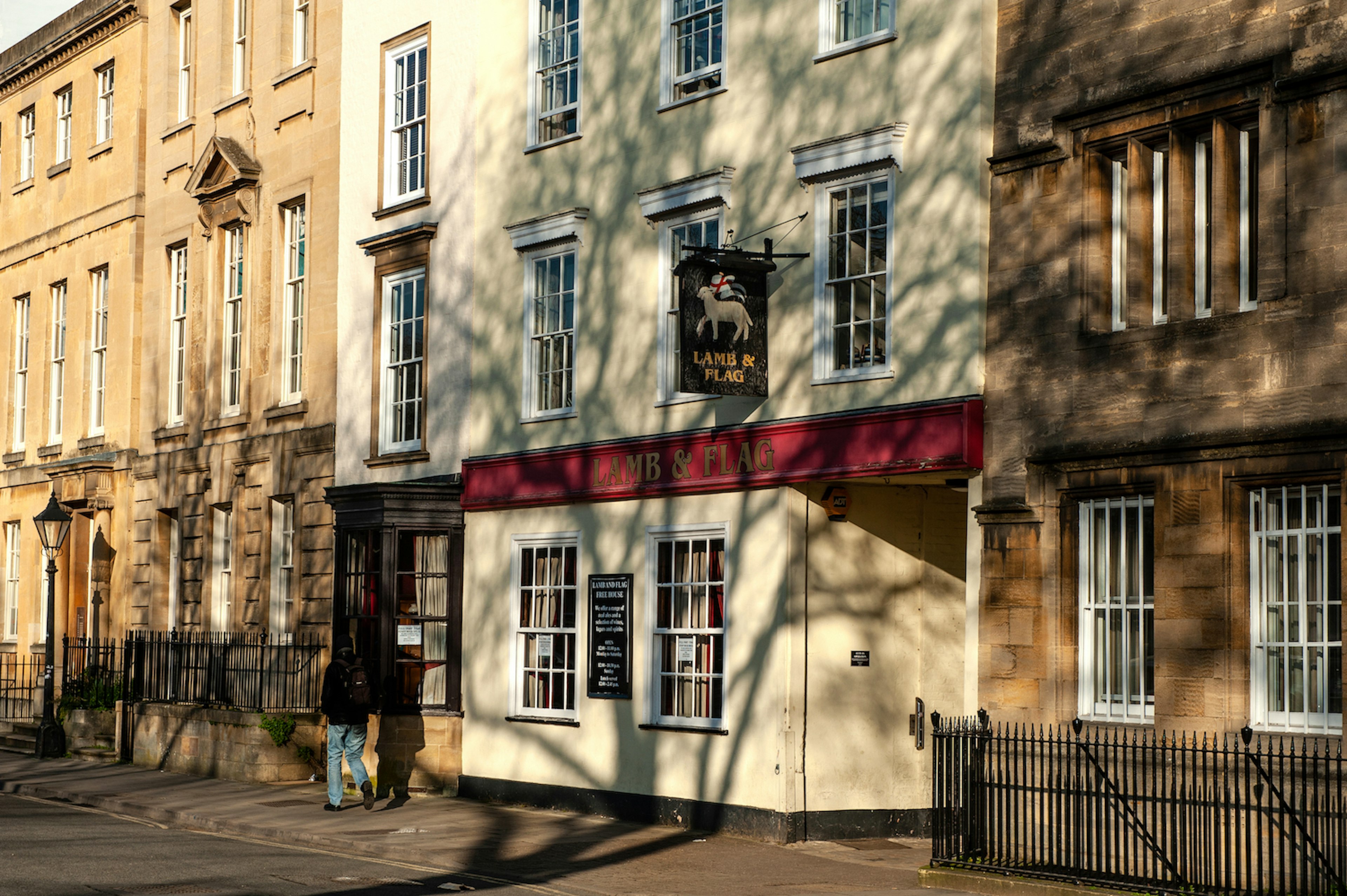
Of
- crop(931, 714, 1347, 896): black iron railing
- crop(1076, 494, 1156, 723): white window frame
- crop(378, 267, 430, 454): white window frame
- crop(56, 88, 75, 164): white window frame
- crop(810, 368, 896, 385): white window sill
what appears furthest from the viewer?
crop(56, 88, 75, 164): white window frame

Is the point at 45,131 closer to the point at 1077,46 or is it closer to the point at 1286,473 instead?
the point at 1077,46

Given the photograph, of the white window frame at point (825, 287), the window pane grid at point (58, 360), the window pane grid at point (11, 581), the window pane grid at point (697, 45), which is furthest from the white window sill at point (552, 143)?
the window pane grid at point (11, 581)

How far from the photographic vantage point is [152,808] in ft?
66.3

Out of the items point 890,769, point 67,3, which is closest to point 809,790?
point 890,769

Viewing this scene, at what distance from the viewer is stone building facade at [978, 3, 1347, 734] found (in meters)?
13.2

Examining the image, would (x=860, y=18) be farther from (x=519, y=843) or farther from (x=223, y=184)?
(x=223, y=184)

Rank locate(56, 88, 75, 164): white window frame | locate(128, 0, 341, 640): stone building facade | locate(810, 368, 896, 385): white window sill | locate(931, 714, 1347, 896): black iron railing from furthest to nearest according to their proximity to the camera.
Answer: locate(56, 88, 75, 164): white window frame
locate(128, 0, 341, 640): stone building facade
locate(810, 368, 896, 385): white window sill
locate(931, 714, 1347, 896): black iron railing

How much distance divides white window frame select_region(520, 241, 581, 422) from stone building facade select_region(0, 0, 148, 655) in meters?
11.4

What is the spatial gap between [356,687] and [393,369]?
5.21 meters

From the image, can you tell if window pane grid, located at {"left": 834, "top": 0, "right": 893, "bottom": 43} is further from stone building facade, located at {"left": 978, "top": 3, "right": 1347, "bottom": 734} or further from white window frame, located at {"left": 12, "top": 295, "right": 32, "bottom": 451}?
white window frame, located at {"left": 12, "top": 295, "right": 32, "bottom": 451}

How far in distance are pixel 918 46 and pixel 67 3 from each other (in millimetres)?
30002

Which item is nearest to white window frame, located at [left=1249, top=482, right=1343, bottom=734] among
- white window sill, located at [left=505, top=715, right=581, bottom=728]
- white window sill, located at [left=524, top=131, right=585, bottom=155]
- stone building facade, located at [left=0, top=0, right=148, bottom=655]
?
white window sill, located at [left=505, top=715, right=581, bottom=728]

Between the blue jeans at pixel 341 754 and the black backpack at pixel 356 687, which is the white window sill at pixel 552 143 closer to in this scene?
the black backpack at pixel 356 687

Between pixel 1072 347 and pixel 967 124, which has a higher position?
pixel 967 124
